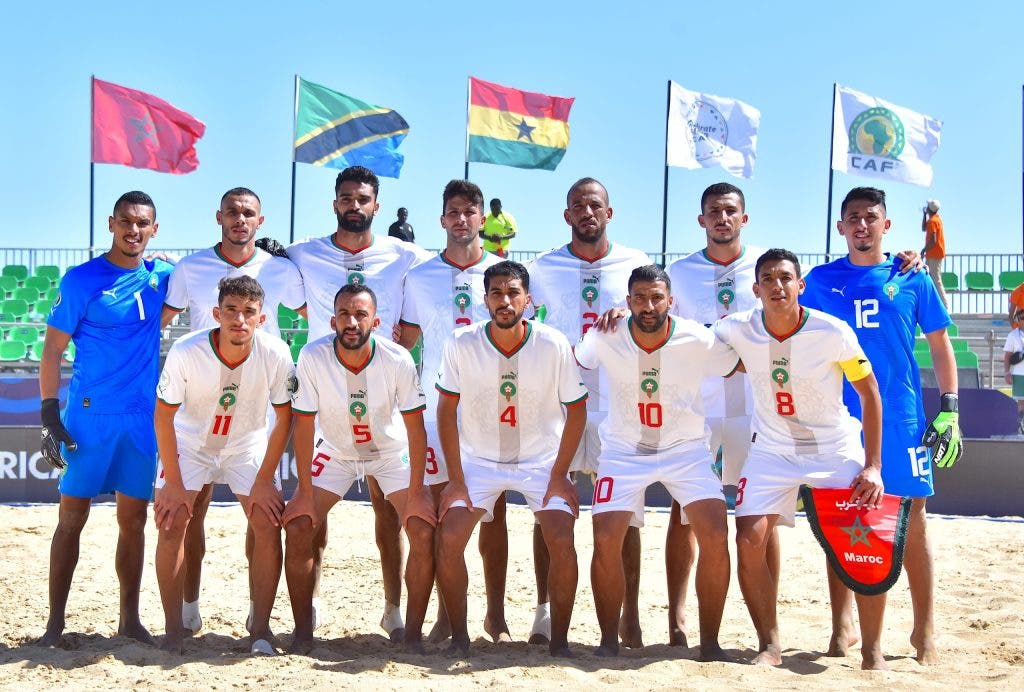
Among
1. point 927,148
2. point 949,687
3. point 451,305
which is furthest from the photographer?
point 927,148

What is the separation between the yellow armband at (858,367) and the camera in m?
5.22

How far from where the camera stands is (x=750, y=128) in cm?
1986

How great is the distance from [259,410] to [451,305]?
1.32 meters

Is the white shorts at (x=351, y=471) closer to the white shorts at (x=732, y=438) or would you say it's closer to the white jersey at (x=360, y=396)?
the white jersey at (x=360, y=396)

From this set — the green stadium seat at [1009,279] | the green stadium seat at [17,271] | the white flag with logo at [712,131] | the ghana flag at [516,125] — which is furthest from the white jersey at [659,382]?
the green stadium seat at [17,271]

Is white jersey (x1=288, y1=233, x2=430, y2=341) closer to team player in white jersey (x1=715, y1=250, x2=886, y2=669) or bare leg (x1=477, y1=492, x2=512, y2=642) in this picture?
bare leg (x1=477, y1=492, x2=512, y2=642)

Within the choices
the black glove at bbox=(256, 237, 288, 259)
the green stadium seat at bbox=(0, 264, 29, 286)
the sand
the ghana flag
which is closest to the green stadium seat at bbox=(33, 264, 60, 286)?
the green stadium seat at bbox=(0, 264, 29, 286)

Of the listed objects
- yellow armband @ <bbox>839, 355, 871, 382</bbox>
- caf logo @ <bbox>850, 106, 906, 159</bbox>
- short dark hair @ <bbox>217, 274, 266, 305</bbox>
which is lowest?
yellow armband @ <bbox>839, 355, 871, 382</bbox>

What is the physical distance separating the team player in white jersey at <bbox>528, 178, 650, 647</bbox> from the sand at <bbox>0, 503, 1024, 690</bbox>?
3.56 feet

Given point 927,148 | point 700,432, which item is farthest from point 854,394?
point 927,148

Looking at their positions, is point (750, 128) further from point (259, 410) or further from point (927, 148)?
point (259, 410)

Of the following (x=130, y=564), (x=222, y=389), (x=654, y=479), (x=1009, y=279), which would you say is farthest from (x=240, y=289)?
(x=1009, y=279)

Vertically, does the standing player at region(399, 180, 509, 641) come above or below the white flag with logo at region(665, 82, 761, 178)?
below

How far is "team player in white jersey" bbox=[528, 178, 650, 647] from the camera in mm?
6098
